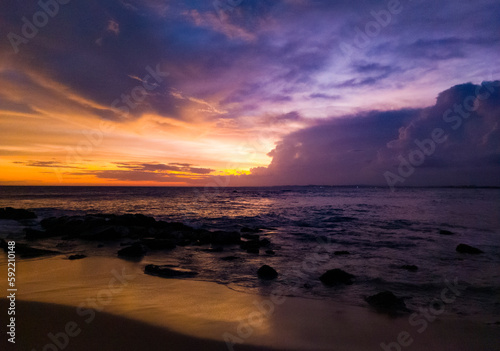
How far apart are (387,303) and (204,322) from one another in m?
5.04

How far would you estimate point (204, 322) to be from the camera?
5.55 m

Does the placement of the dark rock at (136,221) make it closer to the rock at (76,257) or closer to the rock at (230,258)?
the rock at (76,257)

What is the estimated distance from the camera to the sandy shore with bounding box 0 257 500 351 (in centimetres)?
481

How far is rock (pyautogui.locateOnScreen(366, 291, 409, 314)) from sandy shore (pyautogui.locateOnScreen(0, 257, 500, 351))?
0.42 m

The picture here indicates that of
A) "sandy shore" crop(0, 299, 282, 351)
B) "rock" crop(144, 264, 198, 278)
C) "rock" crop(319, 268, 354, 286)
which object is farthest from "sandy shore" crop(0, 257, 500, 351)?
"rock" crop(319, 268, 354, 286)

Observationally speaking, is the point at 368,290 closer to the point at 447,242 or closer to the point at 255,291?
the point at 255,291

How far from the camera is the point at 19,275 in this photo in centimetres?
847

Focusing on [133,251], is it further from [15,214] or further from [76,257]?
[15,214]

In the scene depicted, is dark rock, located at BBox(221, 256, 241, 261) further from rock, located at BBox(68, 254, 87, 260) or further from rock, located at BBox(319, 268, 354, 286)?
rock, located at BBox(68, 254, 87, 260)

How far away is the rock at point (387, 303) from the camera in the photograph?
6.79 m

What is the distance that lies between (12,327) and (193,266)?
618 centimetres

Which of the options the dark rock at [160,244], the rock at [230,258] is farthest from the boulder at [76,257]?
the rock at [230,258]

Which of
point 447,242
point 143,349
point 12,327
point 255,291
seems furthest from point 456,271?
point 12,327

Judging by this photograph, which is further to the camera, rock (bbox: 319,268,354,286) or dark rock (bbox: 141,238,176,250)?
dark rock (bbox: 141,238,176,250)
